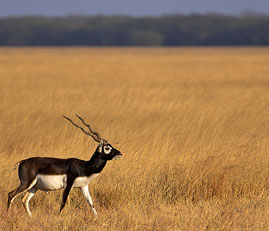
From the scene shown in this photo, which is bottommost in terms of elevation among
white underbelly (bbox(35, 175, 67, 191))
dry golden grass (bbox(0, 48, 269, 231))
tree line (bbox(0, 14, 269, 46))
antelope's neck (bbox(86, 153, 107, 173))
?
tree line (bbox(0, 14, 269, 46))

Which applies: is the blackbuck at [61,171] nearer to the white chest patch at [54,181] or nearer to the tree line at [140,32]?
the white chest patch at [54,181]

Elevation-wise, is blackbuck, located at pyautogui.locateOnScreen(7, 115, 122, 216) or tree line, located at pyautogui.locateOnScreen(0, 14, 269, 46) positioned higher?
blackbuck, located at pyautogui.locateOnScreen(7, 115, 122, 216)

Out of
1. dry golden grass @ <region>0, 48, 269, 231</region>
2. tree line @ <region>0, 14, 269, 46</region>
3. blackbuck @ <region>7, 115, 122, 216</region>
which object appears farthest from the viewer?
tree line @ <region>0, 14, 269, 46</region>

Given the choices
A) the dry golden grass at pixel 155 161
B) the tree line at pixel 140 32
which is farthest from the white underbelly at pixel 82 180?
the tree line at pixel 140 32

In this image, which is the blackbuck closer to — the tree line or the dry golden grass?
the dry golden grass

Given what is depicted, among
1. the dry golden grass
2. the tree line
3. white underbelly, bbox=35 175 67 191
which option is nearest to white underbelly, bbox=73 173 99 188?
white underbelly, bbox=35 175 67 191

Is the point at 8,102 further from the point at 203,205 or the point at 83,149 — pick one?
the point at 203,205

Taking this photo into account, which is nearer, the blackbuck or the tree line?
the blackbuck

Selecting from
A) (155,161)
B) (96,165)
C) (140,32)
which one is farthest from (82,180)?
(140,32)

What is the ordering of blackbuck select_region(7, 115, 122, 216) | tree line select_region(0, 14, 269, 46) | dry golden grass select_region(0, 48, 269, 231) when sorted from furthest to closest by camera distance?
1. tree line select_region(0, 14, 269, 46)
2. dry golden grass select_region(0, 48, 269, 231)
3. blackbuck select_region(7, 115, 122, 216)

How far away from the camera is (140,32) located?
174125 millimetres

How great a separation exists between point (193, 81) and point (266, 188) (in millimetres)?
17324

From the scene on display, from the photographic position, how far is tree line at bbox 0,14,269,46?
162375 millimetres

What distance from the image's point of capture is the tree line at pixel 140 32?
162 meters
